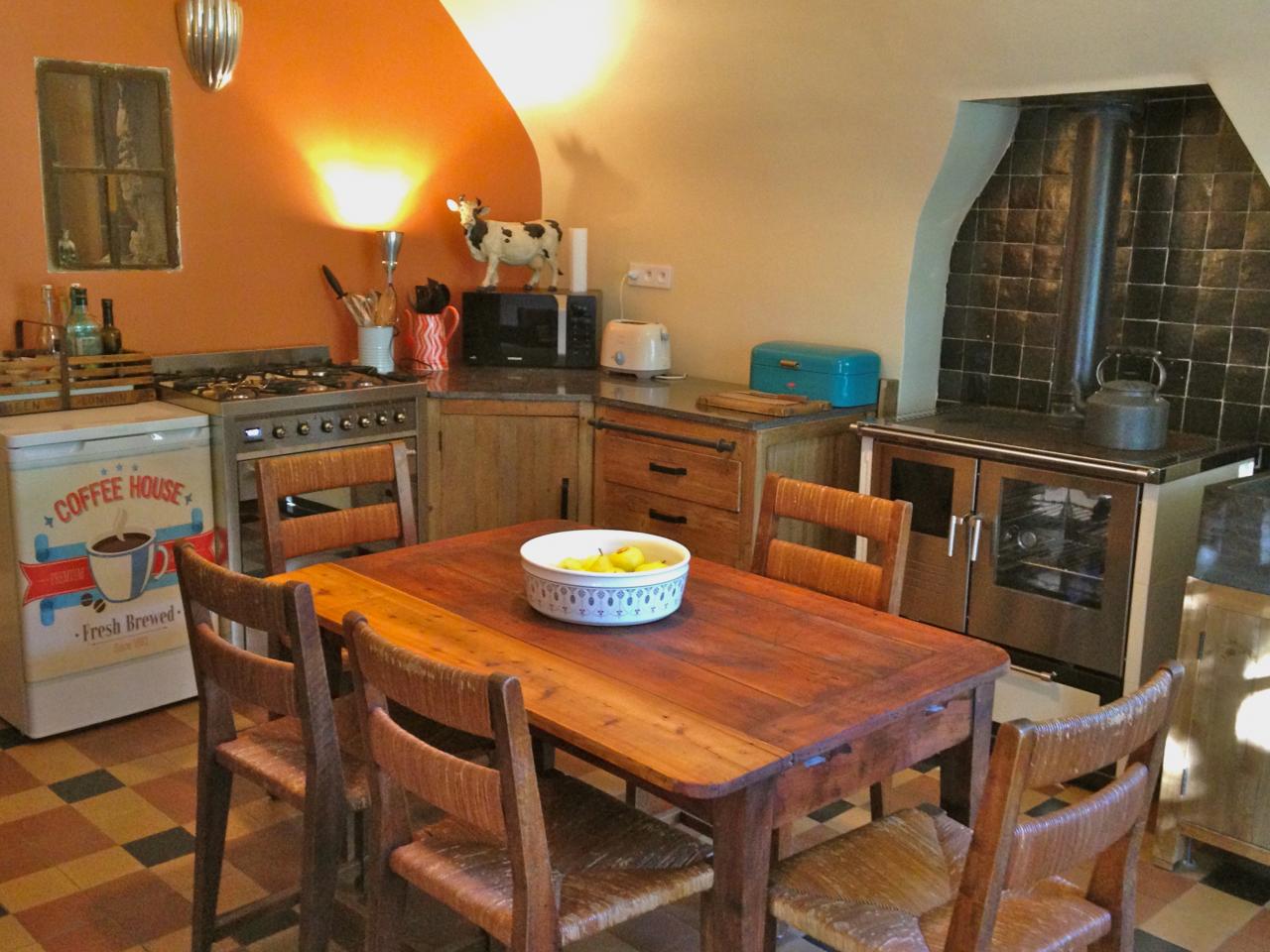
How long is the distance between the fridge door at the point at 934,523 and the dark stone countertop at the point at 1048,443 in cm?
5

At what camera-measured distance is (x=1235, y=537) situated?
272cm

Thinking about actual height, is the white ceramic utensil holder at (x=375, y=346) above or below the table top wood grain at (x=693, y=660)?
above

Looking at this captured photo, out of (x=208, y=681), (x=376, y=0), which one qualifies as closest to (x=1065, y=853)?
(x=208, y=681)

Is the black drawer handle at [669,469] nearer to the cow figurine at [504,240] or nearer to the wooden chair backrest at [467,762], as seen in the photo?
the cow figurine at [504,240]

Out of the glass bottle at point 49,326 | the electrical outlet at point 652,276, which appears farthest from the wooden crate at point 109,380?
the electrical outlet at point 652,276

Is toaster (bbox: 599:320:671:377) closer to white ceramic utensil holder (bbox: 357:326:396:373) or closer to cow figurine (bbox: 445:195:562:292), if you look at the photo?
cow figurine (bbox: 445:195:562:292)

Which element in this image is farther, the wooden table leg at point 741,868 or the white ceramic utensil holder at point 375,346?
the white ceramic utensil holder at point 375,346

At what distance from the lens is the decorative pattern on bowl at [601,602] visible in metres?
2.15

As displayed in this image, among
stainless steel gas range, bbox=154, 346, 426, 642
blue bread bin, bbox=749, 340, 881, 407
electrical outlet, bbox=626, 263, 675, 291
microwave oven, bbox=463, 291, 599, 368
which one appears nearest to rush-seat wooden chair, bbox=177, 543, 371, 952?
stainless steel gas range, bbox=154, 346, 426, 642

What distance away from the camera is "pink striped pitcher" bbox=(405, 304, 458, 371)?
440 cm

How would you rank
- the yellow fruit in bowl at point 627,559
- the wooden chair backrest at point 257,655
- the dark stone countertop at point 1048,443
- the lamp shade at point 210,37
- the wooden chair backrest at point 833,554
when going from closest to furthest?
the wooden chair backrest at point 257,655 < the yellow fruit in bowl at point 627,559 < the wooden chair backrest at point 833,554 < the dark stone countertop at point 1048,443 < the lamp shade at point 210,37

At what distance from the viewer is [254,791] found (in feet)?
10.3

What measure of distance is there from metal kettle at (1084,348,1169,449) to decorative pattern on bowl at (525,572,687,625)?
1.53 m

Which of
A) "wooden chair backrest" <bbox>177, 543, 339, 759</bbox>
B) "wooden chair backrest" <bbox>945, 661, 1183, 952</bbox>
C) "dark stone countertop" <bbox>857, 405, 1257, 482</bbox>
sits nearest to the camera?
"wooden chair backrest" <bbox>945, 661, 1183, 952</bbox>
